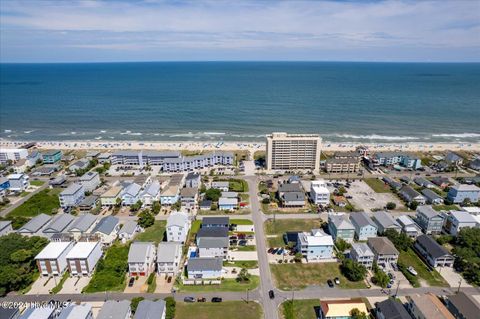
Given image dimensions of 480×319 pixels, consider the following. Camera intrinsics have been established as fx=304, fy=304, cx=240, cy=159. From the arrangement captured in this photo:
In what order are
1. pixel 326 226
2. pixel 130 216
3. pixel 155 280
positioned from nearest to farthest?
pixel 155 280 → pixel 326 226 → pixel 130 216

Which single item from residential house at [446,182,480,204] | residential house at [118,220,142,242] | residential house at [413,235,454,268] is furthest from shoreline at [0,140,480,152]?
residential house at [413,235,454,268]

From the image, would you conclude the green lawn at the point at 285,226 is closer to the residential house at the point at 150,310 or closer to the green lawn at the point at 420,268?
the green lawn at the point at 420,268

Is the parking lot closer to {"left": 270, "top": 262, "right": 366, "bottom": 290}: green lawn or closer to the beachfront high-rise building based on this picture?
the beachfront high-rise building

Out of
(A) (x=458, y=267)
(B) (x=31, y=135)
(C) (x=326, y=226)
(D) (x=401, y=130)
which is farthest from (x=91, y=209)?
(D) (x=401, y=130)

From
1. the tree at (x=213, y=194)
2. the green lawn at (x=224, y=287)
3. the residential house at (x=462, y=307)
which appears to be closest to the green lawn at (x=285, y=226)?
the green lawn at (x=224, y=287)

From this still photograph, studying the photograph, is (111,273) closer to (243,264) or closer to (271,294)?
(243,264)

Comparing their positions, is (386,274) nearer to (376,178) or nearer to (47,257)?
(376,178)
